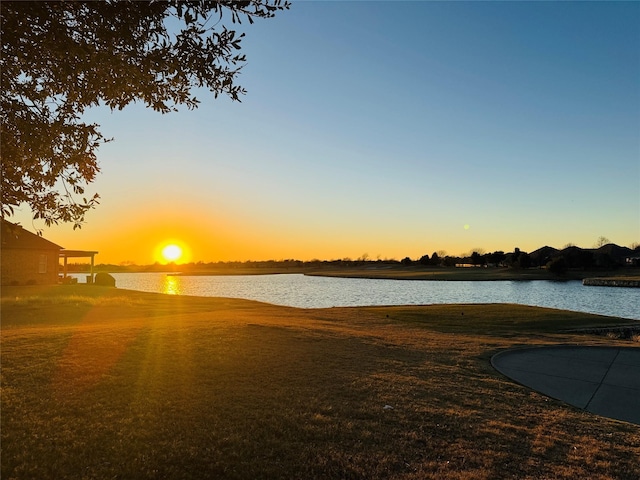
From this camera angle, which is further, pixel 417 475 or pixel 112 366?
pixel 112 366

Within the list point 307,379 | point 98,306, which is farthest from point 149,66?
point 98,306

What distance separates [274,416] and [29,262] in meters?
35.3

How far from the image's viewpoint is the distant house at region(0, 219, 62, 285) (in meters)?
32.9

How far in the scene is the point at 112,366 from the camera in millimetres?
9031

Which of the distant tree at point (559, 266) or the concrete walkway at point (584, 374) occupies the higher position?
the distant tree at point (559, 266)

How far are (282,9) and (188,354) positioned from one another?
26.8ft

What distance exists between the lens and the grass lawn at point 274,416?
5.17 m

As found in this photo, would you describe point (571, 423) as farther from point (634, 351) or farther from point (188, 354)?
point (634, 351)

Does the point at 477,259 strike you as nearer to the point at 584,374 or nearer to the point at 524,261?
the point at 524,261

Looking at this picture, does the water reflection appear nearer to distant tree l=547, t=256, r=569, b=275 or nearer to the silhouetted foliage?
distant tree l=547, t=256, r=569, b=275

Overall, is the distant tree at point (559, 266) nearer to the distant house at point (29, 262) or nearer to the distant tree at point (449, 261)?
the distant tree at point (449, 261)

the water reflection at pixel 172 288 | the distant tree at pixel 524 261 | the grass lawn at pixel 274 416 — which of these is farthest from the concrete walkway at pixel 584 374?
the distant tree at pixel 524 261

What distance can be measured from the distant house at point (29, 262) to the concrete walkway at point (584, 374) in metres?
32.1

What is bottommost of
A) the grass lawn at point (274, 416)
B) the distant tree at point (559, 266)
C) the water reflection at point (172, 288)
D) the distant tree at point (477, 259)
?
the water reflection at point (172, 288)
